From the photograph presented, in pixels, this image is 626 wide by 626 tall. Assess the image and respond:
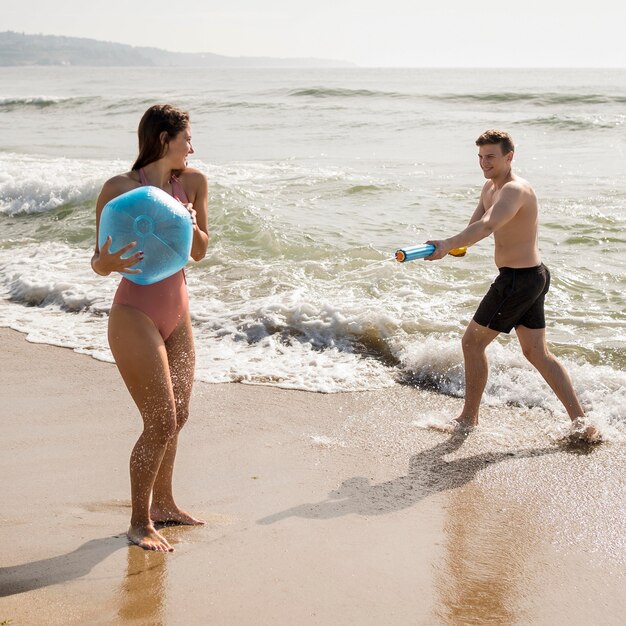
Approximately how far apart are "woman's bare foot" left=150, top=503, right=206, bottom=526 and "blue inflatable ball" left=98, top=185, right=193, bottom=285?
111 cm

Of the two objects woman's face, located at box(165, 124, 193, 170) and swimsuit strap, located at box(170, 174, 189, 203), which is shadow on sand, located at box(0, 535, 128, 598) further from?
woman's face, located at box(165, 124, 193, 170)

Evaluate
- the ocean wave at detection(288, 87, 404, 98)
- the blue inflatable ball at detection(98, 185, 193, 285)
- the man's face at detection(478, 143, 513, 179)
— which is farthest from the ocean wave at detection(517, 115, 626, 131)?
the blue inflatable ball at detection(98, 185, 193, 285)

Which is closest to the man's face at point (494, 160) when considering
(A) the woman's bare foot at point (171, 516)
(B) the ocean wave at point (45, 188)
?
(A) the woman's bare foot at point (171, 516)

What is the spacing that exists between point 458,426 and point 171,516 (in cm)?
217

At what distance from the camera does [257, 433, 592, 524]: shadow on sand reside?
13.1 ft

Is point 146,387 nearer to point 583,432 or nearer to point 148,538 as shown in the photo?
point 148,538

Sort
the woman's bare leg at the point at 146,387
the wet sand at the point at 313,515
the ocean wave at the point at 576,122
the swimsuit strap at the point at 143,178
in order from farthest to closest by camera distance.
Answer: the ocean wave at the point at 576,122 < the swimsuit strap at the point at 143,178 < the woman's bare leg at the point at 146,387 < the wet sand at the point at 313,515

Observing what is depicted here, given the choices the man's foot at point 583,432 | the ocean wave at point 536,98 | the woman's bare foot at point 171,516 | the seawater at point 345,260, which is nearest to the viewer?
the woman's bare foot at point 171,516

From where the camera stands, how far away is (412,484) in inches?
172

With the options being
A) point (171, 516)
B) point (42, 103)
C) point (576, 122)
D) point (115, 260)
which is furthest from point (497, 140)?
point (42, 103)

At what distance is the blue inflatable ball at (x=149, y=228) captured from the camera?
3.12m

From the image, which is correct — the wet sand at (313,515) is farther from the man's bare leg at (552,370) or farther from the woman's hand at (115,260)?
the woman's hand at (115,260)

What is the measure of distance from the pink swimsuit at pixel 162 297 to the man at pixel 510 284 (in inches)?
78.8

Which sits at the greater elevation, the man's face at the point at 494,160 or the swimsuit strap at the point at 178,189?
the man's face at the point at 494,160
